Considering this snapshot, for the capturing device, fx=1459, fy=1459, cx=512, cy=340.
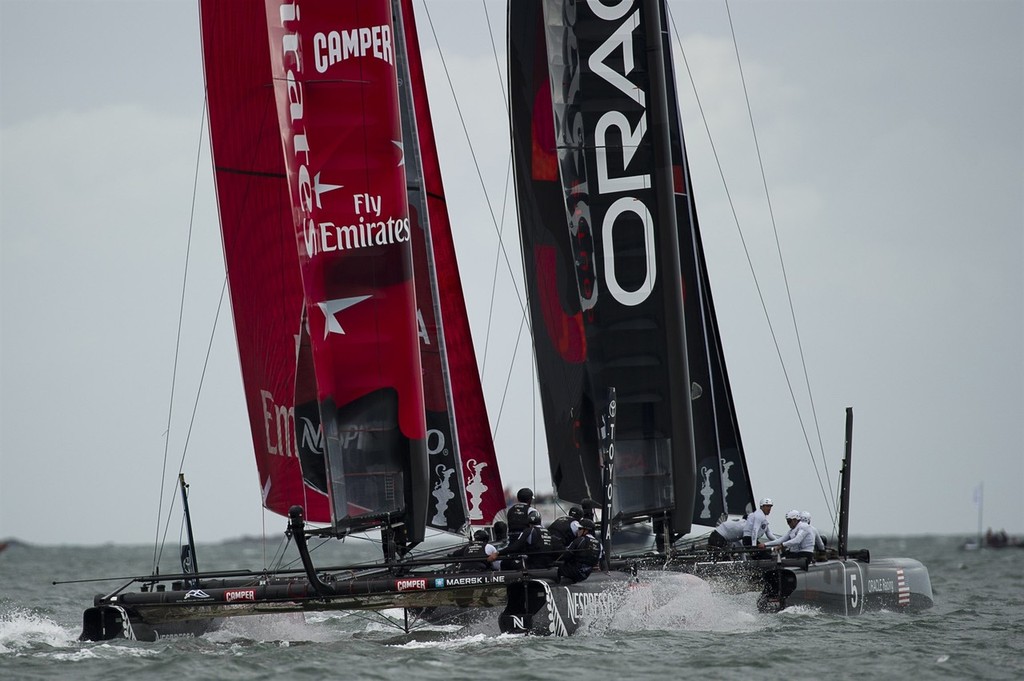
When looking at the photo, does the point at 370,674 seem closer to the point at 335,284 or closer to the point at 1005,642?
the point at 335,284

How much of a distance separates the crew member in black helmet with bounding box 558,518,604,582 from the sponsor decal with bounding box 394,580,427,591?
1.43 m

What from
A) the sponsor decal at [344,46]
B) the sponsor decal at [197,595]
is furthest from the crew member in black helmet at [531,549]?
the sponsor decal at [344,46]

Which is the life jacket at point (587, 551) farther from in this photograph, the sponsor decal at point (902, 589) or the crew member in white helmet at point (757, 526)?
the sponsor decal at point (902, 589)

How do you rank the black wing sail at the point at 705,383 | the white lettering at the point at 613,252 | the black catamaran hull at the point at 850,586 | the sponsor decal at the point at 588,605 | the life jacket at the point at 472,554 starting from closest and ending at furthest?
the sponsor decal at the point at 588,605 < the life jacket at the point at 472,554 < the black catamaran hull at the point at 850,586 < the white lettering at the point at 613,252 < the black wing sail at the point at 705,383

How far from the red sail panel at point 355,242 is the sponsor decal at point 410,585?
1.15m

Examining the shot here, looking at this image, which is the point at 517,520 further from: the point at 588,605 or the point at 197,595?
the point at 197,595

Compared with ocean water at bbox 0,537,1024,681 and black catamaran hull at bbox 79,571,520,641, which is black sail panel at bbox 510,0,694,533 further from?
black catamaran hull at bbox 79,571,520,641

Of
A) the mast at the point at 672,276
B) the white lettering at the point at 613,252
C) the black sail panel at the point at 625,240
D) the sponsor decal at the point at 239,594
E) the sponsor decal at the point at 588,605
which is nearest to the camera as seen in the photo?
the sponsor decal at the point at 239,594

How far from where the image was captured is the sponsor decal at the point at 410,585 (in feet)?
42.1

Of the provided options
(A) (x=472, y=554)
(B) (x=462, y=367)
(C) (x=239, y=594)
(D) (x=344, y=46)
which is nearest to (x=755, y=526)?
(B) (x=462, y=367)

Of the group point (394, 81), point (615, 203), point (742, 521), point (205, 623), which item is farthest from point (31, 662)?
point (742, 521)

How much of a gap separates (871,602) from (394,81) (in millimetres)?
8391

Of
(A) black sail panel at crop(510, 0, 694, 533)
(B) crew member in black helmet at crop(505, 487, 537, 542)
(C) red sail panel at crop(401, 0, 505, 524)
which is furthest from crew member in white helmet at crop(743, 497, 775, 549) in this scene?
(B) crew member in black helmet at crop(505, 487, 537, 542)

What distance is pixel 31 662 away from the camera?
12.7 m
